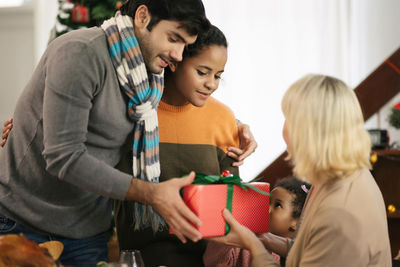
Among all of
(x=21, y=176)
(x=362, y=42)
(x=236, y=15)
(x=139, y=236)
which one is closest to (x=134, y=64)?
(x=21, y=176)

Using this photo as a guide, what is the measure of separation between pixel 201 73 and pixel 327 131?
66 cm

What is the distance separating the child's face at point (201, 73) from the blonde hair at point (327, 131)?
0.53 m

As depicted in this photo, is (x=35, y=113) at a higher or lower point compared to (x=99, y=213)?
higher

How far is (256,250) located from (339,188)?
32 centimetres

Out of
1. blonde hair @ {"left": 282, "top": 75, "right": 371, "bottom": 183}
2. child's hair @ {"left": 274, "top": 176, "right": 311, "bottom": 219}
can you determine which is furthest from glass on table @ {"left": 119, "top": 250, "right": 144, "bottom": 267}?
child's hair @ {"left": 274, "top": 176, "right": 311, "bottom": 219}

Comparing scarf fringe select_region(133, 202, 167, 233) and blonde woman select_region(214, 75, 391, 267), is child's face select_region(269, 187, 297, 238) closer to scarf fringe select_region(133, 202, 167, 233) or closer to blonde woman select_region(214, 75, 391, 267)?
scarf fringe select_region(133, 202, 167, 233)

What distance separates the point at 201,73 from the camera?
1803 millimetres

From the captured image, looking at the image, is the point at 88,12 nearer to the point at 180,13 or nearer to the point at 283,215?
the point at 180,13

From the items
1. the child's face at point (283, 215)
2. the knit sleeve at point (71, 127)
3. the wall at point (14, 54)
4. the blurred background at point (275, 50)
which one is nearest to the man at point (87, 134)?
the knit sleeve at point (71, 127)

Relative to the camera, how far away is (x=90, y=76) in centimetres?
139

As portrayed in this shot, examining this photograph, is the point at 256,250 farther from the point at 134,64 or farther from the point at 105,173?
the point at 134,64

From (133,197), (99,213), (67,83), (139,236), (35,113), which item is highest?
(67,83)

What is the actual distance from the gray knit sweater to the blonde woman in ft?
1.70

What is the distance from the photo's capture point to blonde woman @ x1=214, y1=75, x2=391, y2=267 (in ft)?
4.00
